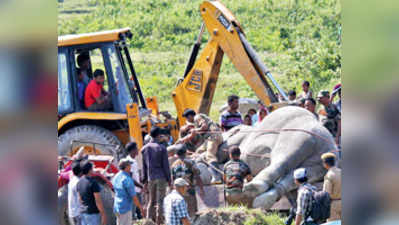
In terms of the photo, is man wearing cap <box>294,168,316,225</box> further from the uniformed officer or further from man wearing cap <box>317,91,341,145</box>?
man wearing cap <box>317,91,341,145</box>

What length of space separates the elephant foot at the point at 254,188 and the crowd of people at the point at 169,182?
127 millimetres

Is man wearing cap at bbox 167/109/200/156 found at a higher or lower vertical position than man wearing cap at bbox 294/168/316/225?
higher

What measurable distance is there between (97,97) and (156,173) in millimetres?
1882

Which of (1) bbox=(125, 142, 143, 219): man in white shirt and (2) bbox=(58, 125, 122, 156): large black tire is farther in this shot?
(2) bbox=(58, 125, 122, 156): large black tire

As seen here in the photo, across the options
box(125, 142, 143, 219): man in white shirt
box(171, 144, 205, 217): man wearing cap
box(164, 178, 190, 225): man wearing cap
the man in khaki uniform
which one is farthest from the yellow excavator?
the man in khaki uniform

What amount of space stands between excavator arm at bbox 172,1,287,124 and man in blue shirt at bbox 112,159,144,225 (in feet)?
11.4

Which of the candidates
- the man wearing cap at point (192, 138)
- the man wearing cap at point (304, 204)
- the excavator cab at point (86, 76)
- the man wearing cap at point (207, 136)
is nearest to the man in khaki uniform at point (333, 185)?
the man wearing cap at point (304, 204)

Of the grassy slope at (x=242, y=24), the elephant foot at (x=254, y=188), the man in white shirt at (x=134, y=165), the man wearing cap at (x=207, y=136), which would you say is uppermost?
the grassy slope at (x=242, y=24)

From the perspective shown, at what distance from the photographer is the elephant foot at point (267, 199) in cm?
789

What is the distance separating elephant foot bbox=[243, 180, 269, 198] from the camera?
25.7 ft

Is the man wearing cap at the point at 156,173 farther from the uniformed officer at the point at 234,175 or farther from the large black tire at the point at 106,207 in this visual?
the uniformed officer at the point at 234,175

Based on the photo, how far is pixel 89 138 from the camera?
29.0 feet

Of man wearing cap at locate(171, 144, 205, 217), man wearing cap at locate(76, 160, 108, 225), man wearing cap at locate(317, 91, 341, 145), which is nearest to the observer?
man wearing cap at locate(76, 160, 108, 225)
